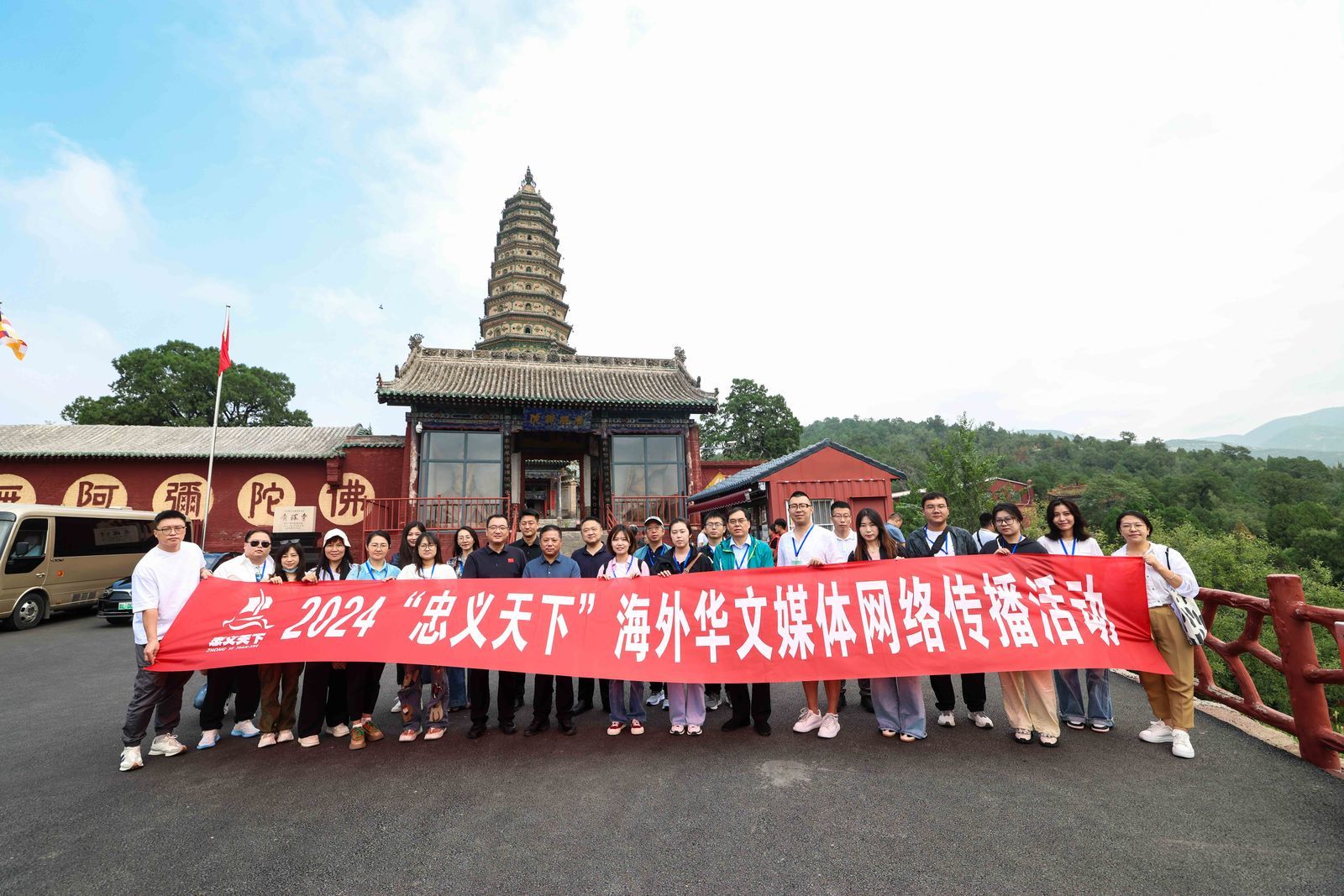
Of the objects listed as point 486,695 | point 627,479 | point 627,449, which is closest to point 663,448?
point 627,449

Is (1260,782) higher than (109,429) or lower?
lower

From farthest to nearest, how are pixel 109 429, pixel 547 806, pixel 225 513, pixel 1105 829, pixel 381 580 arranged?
1. pixel 109 429
2. pixel 225 513
3. pixel 381 580
4. pixel 547 806
5. pixel 1105 829

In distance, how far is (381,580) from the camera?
4129 millimetres

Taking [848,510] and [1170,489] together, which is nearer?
[848,510]

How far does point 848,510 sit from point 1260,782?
272cm

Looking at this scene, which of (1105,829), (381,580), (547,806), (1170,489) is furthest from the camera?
(1170,489)

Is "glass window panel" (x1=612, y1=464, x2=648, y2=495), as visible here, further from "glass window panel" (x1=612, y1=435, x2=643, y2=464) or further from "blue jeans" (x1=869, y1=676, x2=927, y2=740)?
"blue jeans" (x1=869, y1=676, x2=927, y2=740)

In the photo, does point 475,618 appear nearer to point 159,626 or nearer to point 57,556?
point 159,626

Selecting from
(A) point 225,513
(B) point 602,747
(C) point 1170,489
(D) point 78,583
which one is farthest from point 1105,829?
(C) point 1170,489

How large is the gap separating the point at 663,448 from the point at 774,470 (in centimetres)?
307

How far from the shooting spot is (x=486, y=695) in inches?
163

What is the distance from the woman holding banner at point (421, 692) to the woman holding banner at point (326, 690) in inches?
16.4

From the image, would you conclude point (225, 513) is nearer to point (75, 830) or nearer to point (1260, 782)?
point (75, 830)

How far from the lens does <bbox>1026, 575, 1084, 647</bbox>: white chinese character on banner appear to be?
3717 mm
